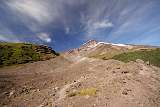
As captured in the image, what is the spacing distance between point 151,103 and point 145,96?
1853 millimetres

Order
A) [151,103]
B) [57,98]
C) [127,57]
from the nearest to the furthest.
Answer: [151,103]
[57,98]
[127,57]

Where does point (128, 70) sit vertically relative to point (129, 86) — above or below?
above

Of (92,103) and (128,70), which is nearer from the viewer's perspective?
(92,103)

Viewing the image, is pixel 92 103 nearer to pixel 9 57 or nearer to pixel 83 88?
pixel 83 88

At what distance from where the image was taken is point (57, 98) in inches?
1051

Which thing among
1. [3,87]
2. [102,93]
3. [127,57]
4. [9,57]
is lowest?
[102,93]

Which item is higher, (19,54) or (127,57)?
(19,54)

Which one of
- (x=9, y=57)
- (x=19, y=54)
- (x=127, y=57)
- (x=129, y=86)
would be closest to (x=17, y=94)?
(x=129, y=86)

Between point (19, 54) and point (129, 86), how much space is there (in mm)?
100360

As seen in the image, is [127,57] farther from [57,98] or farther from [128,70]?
[57,98]

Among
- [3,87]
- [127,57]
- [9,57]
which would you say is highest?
[9,57]

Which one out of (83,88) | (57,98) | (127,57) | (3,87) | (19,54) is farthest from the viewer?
(19,54)

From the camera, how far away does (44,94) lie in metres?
29.6

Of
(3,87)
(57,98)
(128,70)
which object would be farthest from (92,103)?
(3,87)
